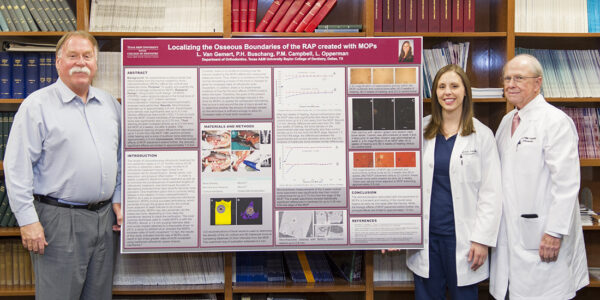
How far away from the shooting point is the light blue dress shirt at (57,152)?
188 cm

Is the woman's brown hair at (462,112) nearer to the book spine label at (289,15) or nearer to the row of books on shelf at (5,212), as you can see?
the book spine label at (289,15)

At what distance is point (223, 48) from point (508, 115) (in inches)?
60.0

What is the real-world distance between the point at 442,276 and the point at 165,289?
57.6 inches

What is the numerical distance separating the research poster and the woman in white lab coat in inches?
3.4

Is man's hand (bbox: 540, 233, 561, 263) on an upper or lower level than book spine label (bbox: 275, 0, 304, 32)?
lower

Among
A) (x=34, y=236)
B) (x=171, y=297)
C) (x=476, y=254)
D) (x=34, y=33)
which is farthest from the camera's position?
(x=171, y=297)

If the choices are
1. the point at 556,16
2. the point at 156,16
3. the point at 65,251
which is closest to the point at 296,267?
the point at 65,251

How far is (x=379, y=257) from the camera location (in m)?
2.38

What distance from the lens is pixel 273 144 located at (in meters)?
2.12

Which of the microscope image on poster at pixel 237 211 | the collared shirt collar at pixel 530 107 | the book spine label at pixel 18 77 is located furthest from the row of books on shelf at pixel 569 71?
the book spine label at pixel 18 77

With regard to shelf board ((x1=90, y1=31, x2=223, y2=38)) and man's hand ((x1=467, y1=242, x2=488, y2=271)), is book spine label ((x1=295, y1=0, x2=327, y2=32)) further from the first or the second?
man's hand ((x1=467, y1=242, x2=488, y2=271))

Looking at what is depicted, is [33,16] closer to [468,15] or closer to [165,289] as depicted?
[165,289]

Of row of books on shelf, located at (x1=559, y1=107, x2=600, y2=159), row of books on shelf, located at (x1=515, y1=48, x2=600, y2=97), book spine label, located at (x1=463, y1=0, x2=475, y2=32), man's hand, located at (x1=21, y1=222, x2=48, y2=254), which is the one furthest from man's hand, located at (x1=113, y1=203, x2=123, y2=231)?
row of books on shelf, located at (x1=559, y1=107, x2=600, y2=159)

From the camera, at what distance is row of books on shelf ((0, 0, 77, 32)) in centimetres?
226
